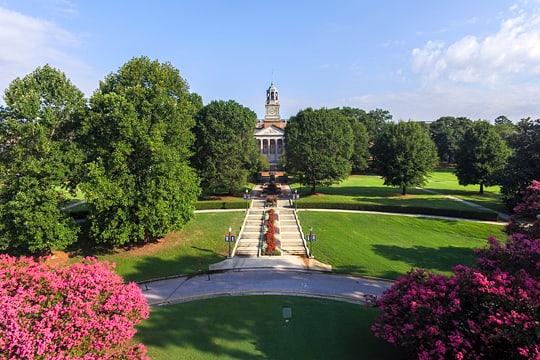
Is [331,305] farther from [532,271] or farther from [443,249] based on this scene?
[443,249]

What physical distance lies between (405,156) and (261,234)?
2622 centimetres

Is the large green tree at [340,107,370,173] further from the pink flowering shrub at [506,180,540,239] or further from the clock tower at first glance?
the pink flowering shrub at [506,180,540,239]

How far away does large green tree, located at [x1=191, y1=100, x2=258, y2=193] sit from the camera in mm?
38094

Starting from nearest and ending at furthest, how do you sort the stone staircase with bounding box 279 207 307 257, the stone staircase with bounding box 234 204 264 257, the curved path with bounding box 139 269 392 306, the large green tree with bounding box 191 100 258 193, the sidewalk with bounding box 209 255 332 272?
the curved path with bounding box 139 269 392 306 < the sidewalk with bounding box 209 255 332 272 < the stone staircase with bounding box 279 207 307 257 < the stone staircase with bounding box 234 204 264 257 < the large green tree with bounding box 191 100 258 193

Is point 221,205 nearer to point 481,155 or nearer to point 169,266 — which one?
point 169,266

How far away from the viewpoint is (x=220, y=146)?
38.1m

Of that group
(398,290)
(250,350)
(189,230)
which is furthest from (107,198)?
(398,290)

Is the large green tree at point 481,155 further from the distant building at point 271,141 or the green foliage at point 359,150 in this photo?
the distant building at point 271,141

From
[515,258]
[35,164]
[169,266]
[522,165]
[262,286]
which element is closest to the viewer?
[515,258]

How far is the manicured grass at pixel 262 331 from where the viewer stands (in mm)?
10771

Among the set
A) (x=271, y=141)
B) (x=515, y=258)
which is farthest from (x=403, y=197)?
(x=271, y=141)

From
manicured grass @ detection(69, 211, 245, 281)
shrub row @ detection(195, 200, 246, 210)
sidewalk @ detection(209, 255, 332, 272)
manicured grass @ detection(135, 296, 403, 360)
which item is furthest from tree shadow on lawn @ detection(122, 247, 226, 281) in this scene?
shrub row @ detection(195, 200, 246, 210)

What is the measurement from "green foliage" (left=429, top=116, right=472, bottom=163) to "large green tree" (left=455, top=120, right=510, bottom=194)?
134 feet

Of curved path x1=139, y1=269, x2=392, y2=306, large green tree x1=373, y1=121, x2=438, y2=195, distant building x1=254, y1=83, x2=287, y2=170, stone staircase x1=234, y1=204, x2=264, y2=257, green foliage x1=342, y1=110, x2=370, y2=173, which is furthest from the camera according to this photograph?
distant building x1=254, y1=83, x2=287, y2=170
